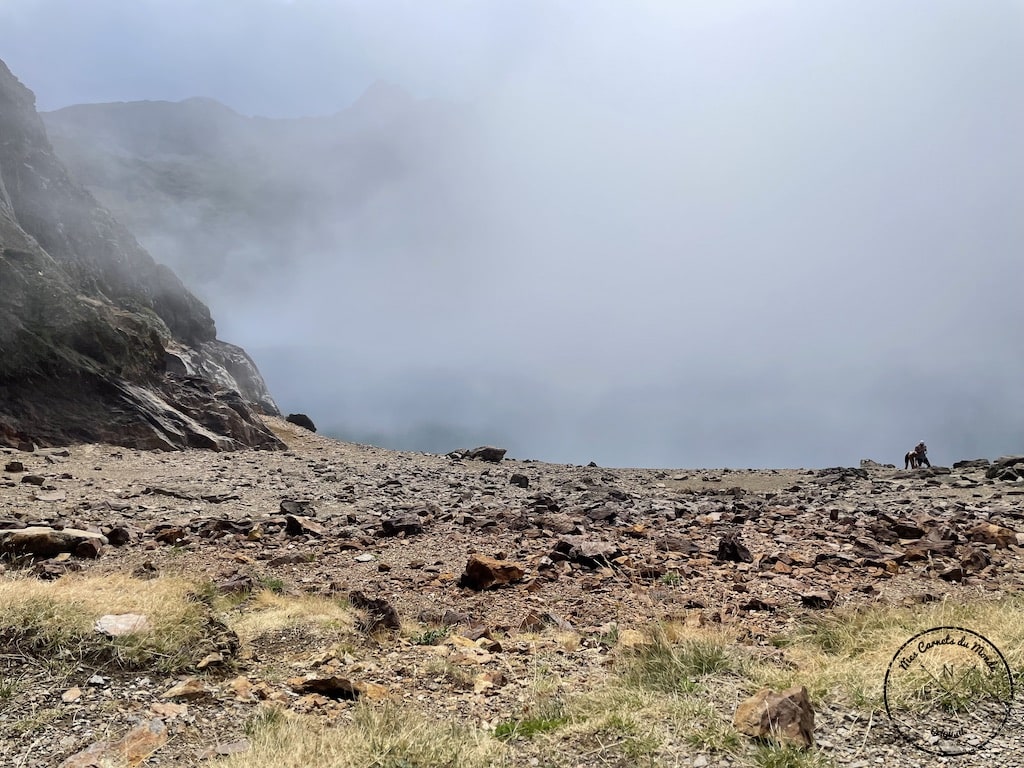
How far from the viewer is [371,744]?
4090 mm

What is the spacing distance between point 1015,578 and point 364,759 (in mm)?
8633

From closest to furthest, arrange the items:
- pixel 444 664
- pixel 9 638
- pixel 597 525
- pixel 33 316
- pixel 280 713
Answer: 1. pixel 280 713
2. pixel 9 638
3. pixel 444 664
4. pixel 597 525
5. pixel 33 316

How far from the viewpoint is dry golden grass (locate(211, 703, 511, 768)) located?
3934mm

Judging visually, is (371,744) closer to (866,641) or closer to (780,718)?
(780,718)

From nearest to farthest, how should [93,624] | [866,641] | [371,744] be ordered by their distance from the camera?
[371,744]
[93,624]
[866,641]

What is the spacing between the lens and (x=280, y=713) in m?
4.71

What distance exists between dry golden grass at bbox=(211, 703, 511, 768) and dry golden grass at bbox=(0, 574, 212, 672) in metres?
1.39

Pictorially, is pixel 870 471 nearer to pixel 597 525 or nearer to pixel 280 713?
pixel 597 525

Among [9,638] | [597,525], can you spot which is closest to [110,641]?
[9,638]

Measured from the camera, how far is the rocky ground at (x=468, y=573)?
4719mm

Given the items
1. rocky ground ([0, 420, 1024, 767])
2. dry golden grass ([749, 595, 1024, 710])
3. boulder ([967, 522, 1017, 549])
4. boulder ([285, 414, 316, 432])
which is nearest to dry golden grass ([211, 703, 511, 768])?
rocky ground ([0, 420, 1024, 767])

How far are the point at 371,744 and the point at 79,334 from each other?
123ft

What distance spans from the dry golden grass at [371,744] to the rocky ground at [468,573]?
0.38m

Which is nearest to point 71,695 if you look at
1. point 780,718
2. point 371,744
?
point 371,744
